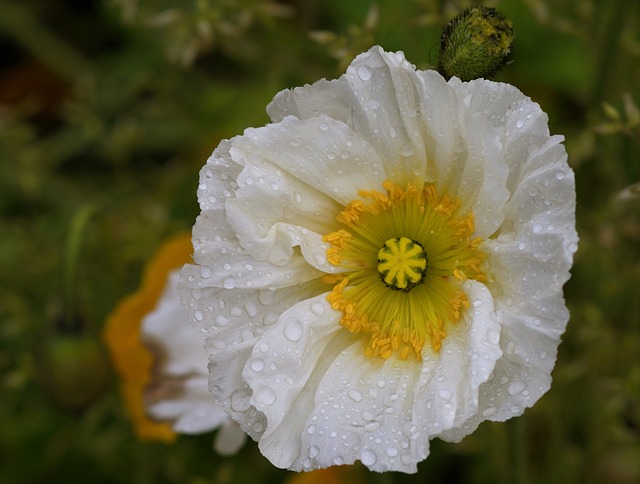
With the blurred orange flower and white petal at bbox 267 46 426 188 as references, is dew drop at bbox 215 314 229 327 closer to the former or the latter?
white petal at bbox 267 46 426 188

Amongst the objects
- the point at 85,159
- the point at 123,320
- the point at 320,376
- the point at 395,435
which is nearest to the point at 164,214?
the point at 123,320

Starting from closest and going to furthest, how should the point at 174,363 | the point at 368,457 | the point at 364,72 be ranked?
the point at 368,457, the point at 364,72, the point at 174,363

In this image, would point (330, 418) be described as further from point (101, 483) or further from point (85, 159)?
point (85, 159)

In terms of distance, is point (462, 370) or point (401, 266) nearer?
point (462, 370)

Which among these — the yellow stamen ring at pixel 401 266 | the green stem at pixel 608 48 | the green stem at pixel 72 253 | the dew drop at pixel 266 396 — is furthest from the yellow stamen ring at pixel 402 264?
the green stem at pixel 608 48

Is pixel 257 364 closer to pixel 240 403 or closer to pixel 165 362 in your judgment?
pixel 240 403

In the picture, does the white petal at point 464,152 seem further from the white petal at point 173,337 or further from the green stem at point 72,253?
the green stem at point 72,253

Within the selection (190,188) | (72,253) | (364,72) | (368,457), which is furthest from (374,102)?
(190,188)
